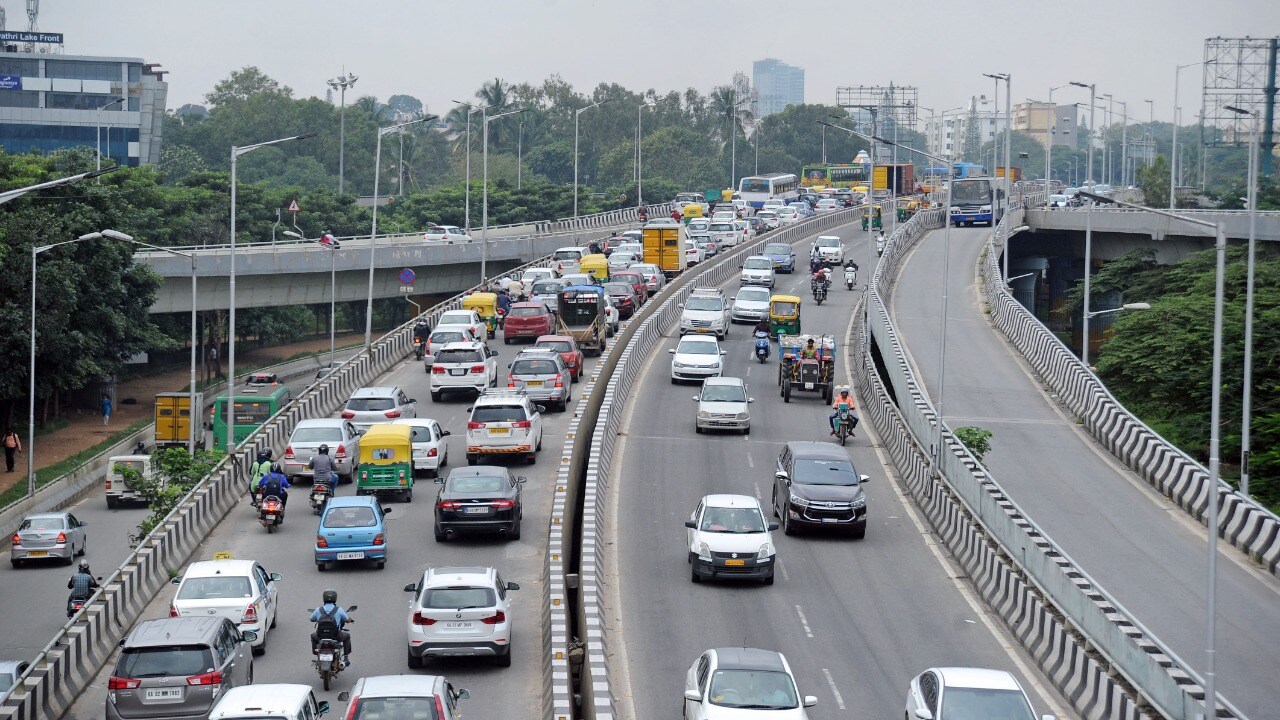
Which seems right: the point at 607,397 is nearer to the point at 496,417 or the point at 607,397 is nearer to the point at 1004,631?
the point at 496,417

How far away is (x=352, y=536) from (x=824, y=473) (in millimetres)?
9618

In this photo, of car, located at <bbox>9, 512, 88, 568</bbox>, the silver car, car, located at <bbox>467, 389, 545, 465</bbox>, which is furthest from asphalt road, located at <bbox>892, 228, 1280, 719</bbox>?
car, located at <bbox>9, 512, 88, 568</bbox>

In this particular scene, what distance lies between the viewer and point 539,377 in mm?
41281

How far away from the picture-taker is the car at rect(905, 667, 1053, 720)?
1691 centimetres

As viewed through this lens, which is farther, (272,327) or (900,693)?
(272,327)

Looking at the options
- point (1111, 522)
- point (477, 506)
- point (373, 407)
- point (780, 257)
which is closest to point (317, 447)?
point (373, 407)

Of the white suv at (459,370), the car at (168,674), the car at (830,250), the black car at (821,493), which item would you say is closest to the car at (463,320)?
the white suv at (459,370)

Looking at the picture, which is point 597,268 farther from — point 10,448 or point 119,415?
point 10,448

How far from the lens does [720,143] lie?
628 feet

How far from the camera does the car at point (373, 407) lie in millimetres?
37812

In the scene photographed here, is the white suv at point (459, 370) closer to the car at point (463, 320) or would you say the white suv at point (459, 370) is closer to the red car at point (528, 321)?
the car at point (463, 320)

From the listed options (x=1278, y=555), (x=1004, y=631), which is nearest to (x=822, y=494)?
(x=1004, y=631)

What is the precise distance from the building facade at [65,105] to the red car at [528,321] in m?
82.5

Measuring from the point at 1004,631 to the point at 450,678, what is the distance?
9025 millimetres
